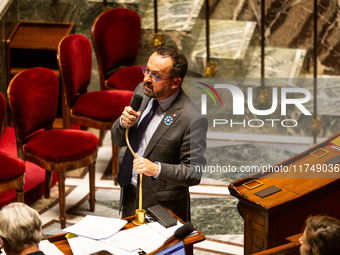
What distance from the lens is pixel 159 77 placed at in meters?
2.47

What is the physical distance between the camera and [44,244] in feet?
7.13

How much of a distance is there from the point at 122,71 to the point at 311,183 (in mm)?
2419

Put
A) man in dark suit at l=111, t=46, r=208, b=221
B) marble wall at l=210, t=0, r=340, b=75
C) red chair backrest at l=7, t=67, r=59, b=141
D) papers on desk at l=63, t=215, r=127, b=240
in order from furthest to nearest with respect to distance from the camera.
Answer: marble wall at l=210, t=0, r=340, b=75, red chair backrest at l=7, t=67, r=59, b=141, man in dark suit at l=111, t=46, r=208, b=221, papers on desk at l=63, t=215, r=127, b=240

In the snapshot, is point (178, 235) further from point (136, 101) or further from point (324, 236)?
point (136, 101)

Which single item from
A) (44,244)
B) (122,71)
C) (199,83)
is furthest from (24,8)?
(44,244)

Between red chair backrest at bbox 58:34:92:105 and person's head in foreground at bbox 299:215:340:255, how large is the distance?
263 cm

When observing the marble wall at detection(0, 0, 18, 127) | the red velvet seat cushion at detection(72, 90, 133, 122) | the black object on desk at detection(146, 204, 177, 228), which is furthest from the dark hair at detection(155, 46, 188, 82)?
the marble wall at detection(0, 0, 18, 127)

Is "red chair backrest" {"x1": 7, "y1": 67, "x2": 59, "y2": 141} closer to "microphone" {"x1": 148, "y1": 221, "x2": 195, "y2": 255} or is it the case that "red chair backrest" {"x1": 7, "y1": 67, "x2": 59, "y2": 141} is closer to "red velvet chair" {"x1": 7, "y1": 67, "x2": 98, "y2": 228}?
"red velvet chair" {"x1": 7, "y1": 67, "x2": 98, "y2": 228}

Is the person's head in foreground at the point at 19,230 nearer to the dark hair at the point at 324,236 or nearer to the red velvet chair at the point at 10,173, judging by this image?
the dark hair at the point at 324,236

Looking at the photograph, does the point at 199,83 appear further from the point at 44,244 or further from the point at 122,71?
the point at 44,244

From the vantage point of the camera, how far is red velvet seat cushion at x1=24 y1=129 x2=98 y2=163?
354 centimetres

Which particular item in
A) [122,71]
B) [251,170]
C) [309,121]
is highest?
[122,71]

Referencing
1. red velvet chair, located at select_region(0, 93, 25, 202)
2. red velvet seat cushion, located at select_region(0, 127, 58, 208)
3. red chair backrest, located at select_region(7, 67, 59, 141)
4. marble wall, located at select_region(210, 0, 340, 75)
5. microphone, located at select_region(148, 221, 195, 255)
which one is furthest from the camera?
marble wall, located at select_region(210, 0, 340, 75)

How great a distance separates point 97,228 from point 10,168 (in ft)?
4.05
